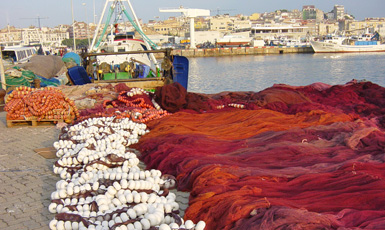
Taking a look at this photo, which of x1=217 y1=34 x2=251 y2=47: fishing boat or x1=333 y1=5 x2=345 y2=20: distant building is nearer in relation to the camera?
x1=217 y1=34 x2=251 y2=47: fishing boat

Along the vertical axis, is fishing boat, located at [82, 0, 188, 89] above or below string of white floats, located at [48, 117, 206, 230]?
above

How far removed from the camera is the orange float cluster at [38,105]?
7.93 metres

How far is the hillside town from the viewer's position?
63.0 meters

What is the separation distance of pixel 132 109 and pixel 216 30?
9828cm

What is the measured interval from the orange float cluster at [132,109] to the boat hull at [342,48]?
5265 centimetres

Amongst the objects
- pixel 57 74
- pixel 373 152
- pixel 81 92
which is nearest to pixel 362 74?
pixel 57 74

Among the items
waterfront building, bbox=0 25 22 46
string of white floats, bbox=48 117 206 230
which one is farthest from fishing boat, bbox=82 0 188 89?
waterfront building, bbox=0 25 22 46

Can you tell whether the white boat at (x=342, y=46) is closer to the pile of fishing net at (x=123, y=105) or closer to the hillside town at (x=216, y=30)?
the hillside town at (x=216, y=30)

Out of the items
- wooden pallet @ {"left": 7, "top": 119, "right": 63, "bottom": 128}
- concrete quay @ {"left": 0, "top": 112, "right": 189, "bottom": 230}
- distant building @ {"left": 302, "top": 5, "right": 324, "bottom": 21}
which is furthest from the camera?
distant building @ {"left": 302, "top": 5, "right": 324, "bottom": 21}

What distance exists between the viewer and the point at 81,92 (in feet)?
34.6

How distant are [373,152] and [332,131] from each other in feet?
3.60

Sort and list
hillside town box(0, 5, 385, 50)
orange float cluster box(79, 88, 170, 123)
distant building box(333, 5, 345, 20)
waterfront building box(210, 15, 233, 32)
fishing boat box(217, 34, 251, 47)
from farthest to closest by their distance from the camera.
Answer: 1. distant building box(333, 5, 345, 20)
2. waterfront building box(210, 15, 233, 32)
3. fishing boat box(217, 34, 251, 47)
4. hillside town box(0, 5, 385, 50)
5. orange float cluster box(79, 88, 170, 123)

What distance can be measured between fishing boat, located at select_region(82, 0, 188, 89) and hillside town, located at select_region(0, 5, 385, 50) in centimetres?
1273

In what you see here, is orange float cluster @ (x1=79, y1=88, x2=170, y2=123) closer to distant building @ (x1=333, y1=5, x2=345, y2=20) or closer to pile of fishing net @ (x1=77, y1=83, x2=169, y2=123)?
pile of fishing net @ (x1=77, y1=83, x2=169, y2=123)
